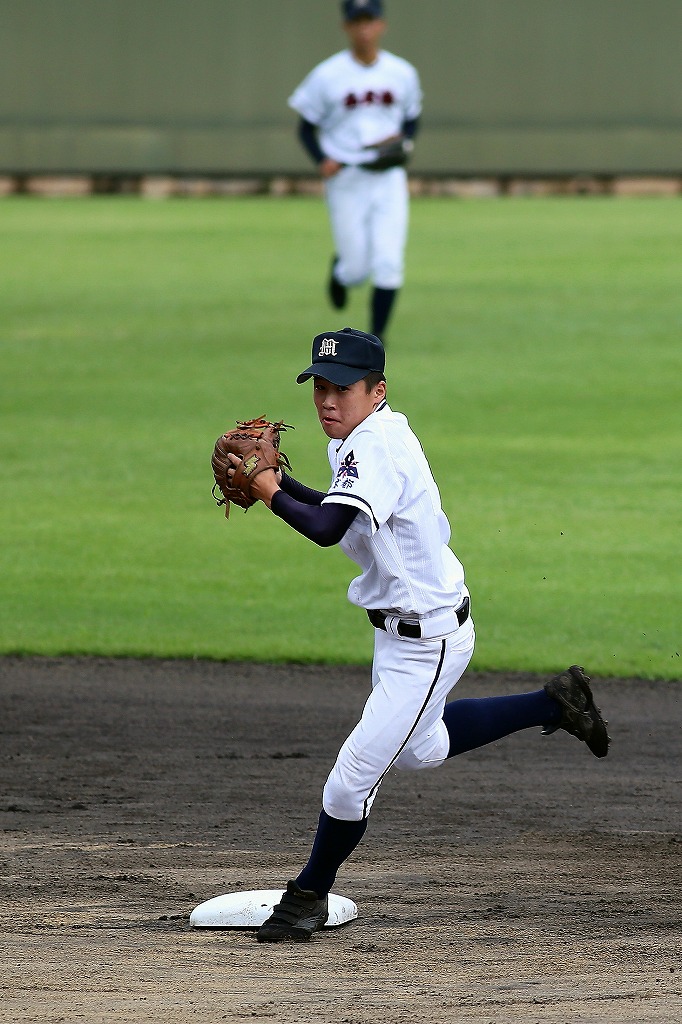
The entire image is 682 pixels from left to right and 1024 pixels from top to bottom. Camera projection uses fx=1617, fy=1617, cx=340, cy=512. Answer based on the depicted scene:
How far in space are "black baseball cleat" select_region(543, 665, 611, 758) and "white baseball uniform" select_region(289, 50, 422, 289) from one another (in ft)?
33.3

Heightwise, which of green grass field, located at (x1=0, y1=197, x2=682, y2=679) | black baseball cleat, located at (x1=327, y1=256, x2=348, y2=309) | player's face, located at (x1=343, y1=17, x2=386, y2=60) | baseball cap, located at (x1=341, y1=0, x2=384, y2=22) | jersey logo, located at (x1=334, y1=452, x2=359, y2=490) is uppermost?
baseball cap, located at (x1=341, y1=0, x2=384, y2=22)

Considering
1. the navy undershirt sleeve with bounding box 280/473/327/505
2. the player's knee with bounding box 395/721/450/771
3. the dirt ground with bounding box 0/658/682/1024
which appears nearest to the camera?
the dirt ground with bounding box 0/658/682/1024

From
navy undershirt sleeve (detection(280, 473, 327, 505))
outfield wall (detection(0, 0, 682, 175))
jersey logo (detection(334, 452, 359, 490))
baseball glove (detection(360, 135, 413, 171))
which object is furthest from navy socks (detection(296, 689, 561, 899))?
outfield wall (detection(0, 0, 682, 175))

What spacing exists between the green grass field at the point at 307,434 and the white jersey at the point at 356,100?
2075 mm

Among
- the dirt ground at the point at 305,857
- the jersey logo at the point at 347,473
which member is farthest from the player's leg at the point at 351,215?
the jersey logo at the point at 347,473

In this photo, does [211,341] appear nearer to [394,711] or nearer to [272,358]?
[272,358]

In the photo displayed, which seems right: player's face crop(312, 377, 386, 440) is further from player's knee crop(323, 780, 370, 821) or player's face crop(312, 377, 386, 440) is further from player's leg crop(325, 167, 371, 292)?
player's leg crop(325, 167, 371, 292)

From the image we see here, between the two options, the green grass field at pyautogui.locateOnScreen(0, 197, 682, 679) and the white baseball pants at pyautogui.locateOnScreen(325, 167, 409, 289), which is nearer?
the green grass field at pyautogui.locateOnScreen(0, 197, 682, 679)

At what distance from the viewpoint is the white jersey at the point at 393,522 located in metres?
4.38

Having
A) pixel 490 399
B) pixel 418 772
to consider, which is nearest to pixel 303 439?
pixel 490 399

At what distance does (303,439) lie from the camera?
12.6 m

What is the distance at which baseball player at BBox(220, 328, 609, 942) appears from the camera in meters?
4.37

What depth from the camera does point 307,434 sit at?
12.8 m

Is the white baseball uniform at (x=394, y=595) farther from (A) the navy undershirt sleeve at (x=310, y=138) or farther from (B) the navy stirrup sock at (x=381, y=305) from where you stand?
Result: (A) the navy undershirt sleeve at (x=310, y=138)
